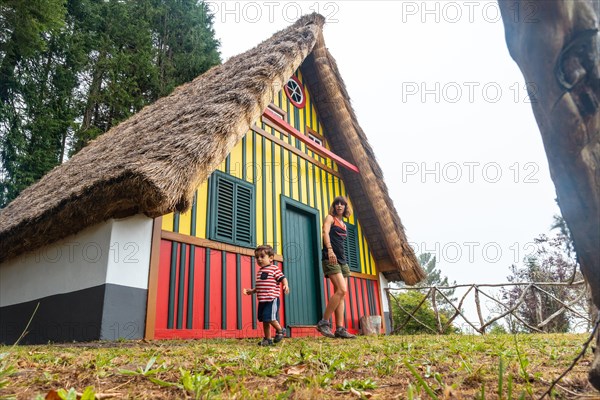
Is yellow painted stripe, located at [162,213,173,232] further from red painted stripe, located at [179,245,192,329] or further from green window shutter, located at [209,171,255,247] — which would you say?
green window shutter, located at [209,171,255,247]

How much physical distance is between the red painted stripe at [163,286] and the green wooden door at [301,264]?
84.4 inches

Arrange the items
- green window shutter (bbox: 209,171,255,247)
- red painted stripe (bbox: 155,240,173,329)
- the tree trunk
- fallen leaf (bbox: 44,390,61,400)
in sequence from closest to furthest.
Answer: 1. the tree trunk
2. fallen leaf (bbox: 44,390,61,400)
3. red painted stripe (bbox: 155,240,173,329)
4. green window shutter (bbox: 209,171,255,247)

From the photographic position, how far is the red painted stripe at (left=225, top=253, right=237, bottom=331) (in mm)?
5266

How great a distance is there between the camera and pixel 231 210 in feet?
19.0

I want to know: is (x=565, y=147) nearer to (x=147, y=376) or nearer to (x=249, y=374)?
(x=249, y=374)

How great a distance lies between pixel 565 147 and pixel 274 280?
3.42 m

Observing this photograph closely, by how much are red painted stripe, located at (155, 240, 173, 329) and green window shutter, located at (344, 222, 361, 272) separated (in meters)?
4.09

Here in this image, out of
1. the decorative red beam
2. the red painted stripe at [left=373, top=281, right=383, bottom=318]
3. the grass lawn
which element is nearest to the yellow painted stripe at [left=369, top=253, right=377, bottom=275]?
the red painted stripe at [left=373, top=281, right=383, bottom=318]

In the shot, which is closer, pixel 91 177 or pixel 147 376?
pixel 147 376

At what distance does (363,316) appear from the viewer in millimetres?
7691

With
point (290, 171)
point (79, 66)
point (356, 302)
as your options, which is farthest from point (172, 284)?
point (79, 66)

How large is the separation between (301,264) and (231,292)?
1.80 metres

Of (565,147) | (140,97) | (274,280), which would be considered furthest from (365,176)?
(140,97)

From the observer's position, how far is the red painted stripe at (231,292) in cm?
527
